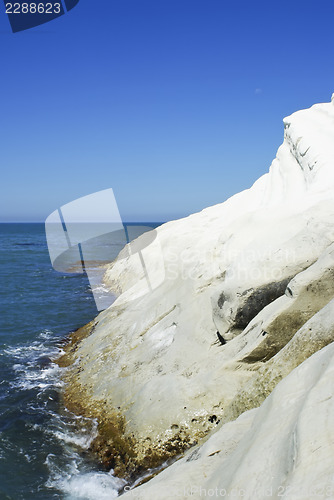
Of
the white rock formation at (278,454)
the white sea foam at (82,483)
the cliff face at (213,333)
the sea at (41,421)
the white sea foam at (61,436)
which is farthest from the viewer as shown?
the sea at (41,421)

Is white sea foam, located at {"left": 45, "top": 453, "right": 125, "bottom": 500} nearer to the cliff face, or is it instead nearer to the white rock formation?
the cliff face

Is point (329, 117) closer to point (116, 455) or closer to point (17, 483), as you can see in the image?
point (116, 455)

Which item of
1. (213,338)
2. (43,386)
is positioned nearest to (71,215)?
(43,386)

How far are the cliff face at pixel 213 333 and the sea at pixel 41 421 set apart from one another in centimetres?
54

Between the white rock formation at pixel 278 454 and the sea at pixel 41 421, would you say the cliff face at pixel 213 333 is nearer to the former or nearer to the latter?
the sea at pixel 41 421

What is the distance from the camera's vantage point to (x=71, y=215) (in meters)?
13.8

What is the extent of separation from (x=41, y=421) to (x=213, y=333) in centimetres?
535

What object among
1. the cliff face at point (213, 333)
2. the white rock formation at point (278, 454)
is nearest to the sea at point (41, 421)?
the cliff face at point (213, 333)

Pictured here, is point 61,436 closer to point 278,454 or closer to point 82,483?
point 82,483

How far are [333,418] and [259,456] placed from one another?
0.92m

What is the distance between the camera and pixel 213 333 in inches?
398

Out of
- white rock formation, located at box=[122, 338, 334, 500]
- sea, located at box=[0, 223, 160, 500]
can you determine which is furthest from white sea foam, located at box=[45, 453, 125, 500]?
white rock formation, located at box=[122, 338, 334, 500]

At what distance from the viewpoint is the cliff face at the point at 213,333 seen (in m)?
7.45

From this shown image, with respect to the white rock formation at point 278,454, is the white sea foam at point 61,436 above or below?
below
